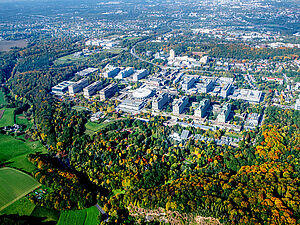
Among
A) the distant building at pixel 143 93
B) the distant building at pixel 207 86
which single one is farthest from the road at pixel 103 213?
the distant building at pixel 207 86

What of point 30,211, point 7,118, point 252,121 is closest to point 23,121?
point 7,118

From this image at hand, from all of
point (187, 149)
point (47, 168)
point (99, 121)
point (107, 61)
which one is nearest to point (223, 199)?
point (187, 149)

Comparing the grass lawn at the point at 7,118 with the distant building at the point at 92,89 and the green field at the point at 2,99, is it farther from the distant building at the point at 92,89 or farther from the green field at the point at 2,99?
the distant building at the point at 92,89

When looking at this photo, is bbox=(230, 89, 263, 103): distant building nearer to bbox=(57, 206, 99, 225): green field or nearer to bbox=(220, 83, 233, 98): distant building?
bbox=(220, 83, 233, 98): distant building

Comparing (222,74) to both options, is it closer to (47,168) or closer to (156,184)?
(156,184)

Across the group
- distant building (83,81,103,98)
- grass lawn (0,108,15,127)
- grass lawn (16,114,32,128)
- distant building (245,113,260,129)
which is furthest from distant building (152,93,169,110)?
grass lawn (0,108,15,127)

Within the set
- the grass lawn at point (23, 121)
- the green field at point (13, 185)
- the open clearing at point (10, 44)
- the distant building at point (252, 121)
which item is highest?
the distant building at point (252, 121)
